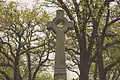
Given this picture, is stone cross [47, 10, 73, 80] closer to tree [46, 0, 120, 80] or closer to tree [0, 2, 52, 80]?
tree [46, 0, 120, 80]

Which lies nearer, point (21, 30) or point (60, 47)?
point (60, 47)

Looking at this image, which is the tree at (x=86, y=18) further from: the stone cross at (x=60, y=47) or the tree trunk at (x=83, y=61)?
the stone cross at (x=60, y=47)

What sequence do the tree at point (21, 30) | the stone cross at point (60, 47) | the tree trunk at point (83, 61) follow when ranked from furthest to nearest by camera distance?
1. the tree at point (21, 30)
2. the tree trunk at point (83, 61)
3. the stone cross at point (60, 47)

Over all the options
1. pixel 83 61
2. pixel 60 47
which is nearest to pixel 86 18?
pixel 83 61

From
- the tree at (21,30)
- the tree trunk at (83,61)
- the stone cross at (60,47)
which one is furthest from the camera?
the tree at (21,30)

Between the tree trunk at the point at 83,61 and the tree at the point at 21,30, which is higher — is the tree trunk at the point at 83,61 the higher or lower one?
the lower one

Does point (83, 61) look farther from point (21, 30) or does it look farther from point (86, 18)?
point (21, 30)

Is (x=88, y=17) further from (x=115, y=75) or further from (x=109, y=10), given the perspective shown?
(x=115, y=75)

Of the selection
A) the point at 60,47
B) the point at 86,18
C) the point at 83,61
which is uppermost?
the point at 86,18

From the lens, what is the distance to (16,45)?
18656 mm

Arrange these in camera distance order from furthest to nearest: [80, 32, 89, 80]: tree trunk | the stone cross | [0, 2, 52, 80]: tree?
[0, 2, 52, 80]: tree
[80, 32, 89, 80]: tree trunk
the stone cross

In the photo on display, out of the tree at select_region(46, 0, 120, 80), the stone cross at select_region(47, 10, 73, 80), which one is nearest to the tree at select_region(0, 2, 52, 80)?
the tree at select_region(46, 0, 120, 80)

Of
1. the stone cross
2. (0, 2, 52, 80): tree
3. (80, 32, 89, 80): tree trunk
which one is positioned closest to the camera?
the stone cross

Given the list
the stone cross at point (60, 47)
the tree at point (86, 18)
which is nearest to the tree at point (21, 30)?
the tree at point (86, 18)
